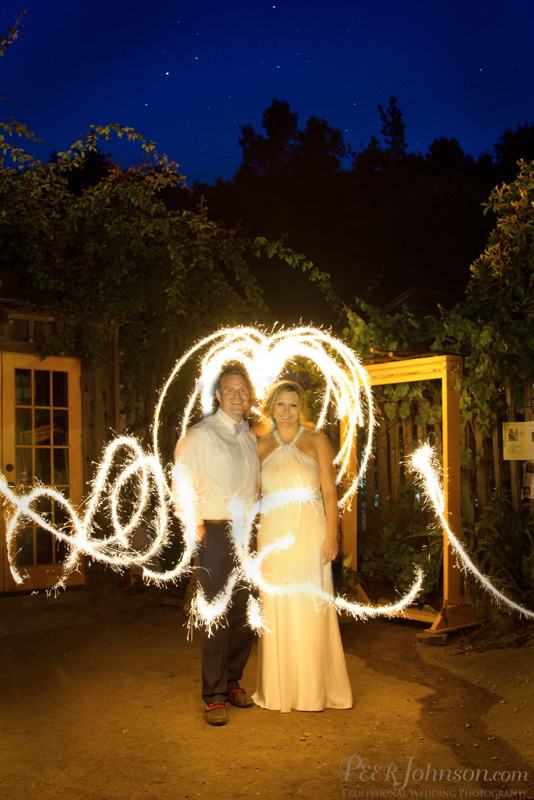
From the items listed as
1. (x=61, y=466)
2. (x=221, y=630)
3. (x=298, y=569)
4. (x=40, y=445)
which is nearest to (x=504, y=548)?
(x=298, y=569)

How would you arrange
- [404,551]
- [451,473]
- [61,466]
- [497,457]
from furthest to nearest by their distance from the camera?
[61,466] → [404,551] → [497,457] → [451,473]

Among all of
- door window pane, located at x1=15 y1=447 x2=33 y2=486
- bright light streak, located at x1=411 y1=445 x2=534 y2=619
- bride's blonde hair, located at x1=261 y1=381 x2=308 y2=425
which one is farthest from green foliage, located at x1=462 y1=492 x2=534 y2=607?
door window pane, located at x1=15 y1=447 x2=33 y2=486

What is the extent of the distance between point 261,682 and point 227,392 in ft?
5.82

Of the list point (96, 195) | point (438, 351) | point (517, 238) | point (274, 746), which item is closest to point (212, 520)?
point (274, 746)

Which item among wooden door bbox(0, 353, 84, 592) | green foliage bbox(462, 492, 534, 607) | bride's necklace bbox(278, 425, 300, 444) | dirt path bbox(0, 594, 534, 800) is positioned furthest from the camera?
wooden door bbox(0, 353, 84, 592)

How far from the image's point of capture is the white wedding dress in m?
4.52

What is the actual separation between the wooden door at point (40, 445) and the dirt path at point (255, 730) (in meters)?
1.69

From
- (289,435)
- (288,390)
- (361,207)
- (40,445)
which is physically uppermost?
(361,207)

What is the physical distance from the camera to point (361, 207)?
31406 millimetres

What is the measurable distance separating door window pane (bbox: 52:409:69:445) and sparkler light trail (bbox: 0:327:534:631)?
0.52m

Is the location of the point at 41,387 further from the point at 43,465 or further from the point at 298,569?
the point at 298,569

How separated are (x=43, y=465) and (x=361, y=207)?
25.5 metres

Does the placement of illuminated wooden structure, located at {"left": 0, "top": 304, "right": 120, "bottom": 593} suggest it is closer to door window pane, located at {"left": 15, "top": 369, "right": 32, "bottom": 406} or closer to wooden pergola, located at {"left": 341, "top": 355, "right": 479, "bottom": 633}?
door window pane, located at {"left": 15, "top": 369, "right": 32, "bottom": 406}

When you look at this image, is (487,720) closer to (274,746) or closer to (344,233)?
(274,746)
